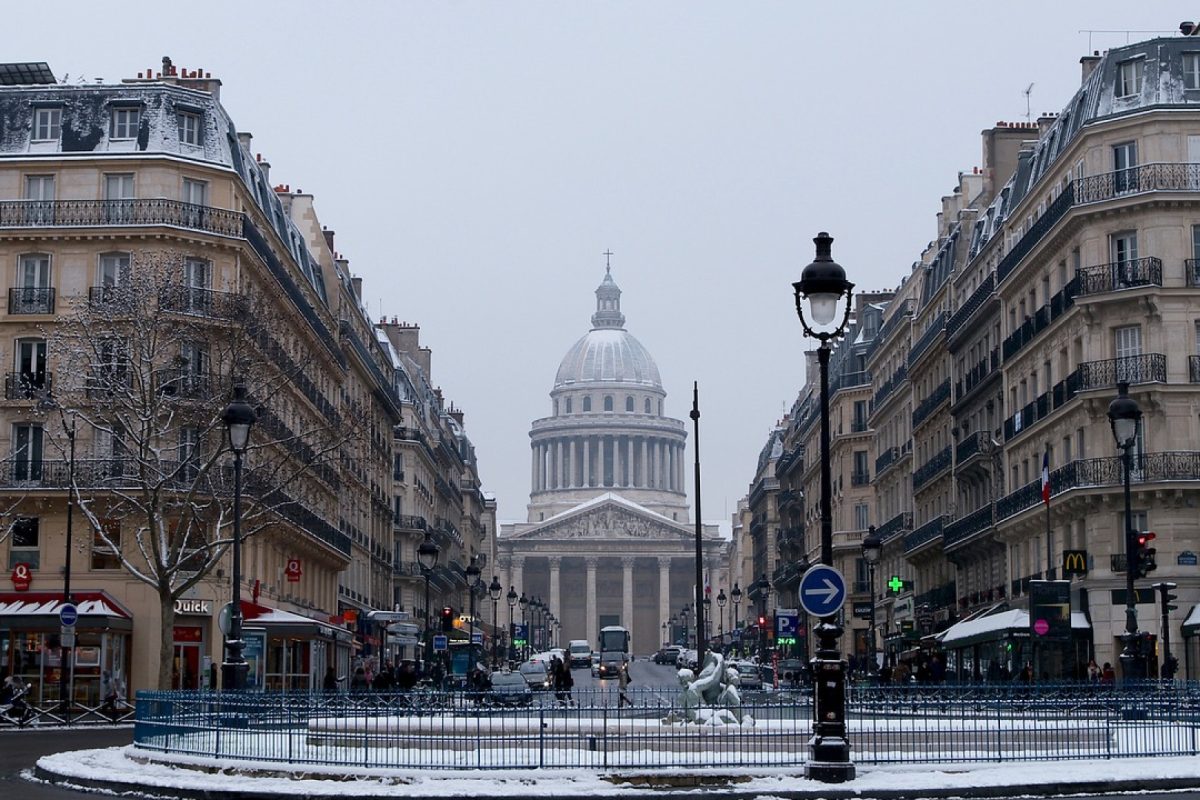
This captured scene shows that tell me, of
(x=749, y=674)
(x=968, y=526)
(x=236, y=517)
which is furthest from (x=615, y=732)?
(x=749, y=674)

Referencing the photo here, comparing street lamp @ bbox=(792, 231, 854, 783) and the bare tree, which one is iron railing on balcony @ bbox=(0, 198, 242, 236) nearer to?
the bare tree

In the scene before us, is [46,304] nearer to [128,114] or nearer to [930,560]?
[128,114]

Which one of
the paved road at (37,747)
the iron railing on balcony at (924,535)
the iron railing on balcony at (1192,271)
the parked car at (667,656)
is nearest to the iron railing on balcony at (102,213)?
the paved road at (37,747)

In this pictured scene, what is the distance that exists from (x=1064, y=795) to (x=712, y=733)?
5.57 metres

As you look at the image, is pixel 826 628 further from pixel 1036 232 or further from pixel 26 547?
pixel 26 547

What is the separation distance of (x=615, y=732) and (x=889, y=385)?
201ft

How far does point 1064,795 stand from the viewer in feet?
78.0

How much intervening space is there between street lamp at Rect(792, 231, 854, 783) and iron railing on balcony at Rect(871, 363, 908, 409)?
190 feet

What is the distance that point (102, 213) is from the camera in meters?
55.4

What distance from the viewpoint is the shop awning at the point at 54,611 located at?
2028 inches

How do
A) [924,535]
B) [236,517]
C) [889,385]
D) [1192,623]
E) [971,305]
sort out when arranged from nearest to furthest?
[236,517] < [1192,623] < [971,305] < [924,535] < [889,385]

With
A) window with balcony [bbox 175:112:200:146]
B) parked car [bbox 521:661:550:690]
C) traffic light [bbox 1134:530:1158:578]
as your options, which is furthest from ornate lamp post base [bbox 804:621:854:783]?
parked car [bbox 521:661:550:690]

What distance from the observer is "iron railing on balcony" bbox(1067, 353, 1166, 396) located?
165 ft

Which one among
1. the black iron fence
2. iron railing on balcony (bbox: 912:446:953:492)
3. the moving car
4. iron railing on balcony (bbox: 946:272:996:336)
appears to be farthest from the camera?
the moving car
